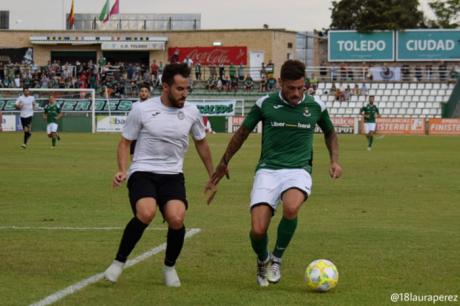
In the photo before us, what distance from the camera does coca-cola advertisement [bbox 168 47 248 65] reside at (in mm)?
80062

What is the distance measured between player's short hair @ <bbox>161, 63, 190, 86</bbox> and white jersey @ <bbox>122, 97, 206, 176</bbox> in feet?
0.89

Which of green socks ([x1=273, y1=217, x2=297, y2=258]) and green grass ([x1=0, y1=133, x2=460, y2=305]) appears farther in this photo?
green socks ([x1=273, y1=217, x2=297, y2=258])

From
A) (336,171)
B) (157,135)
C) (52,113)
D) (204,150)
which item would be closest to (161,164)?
(157,135)

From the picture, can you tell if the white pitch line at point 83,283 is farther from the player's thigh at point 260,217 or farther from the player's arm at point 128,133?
the player's thigh at point 260,217

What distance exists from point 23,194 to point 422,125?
40.9 metres

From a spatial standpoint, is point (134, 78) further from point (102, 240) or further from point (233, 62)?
point (102, 240)

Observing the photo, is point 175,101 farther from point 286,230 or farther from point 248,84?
point 248,84

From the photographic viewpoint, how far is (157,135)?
971cm

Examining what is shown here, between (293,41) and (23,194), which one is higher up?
(293,41)

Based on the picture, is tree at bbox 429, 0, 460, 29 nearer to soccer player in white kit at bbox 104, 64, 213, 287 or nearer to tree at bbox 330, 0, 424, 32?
tree at bbox 330, 0, 424, 32

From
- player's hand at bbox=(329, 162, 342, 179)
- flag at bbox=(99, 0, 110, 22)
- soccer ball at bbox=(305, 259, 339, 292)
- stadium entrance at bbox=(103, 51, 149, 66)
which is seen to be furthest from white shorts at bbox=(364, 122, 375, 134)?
stadium entrance at bbox=(103, 51, 149, 66)

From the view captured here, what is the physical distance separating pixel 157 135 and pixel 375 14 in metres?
83.8

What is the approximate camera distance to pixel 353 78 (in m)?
71.1

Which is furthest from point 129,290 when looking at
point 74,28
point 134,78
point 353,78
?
point 74,28
